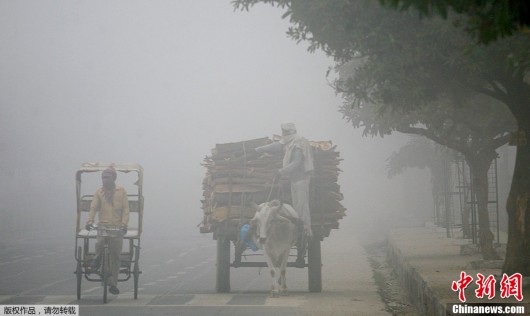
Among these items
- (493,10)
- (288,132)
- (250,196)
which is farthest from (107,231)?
(493,10)

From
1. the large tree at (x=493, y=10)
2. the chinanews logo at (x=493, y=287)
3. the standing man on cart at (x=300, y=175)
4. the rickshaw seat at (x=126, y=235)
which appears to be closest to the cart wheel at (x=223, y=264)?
the standing man on cart at (x=300, y=175)

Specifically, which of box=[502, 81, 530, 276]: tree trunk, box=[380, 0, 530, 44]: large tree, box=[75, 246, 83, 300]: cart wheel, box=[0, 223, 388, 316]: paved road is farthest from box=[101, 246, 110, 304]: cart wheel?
box=[380, 0, 530, 44]: large tree

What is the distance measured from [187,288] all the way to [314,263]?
2973 millimetres

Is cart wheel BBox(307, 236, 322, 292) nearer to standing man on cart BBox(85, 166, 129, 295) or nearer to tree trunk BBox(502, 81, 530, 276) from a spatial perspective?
standing man on cart BBox(85, 166, 129, 295)

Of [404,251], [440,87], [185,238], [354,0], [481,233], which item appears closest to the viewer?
[354,0]

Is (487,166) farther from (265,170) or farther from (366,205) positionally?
(366,205)

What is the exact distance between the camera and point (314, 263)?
18078 millimetres

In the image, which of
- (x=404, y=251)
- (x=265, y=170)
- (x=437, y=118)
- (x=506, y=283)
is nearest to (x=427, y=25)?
(x=506, y=283)

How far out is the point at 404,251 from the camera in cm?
2423

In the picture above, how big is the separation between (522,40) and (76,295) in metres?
9.06

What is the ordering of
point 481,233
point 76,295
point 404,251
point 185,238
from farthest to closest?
point 185,238 < point 404,251 < point 481,233 < point 76,295

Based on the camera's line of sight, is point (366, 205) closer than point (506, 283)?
No

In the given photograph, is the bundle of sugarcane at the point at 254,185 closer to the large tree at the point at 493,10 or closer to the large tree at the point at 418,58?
the large tree at the point at 418,58

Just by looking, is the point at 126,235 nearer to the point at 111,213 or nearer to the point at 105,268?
the point at 111,213
